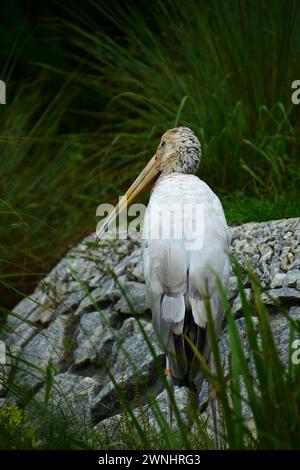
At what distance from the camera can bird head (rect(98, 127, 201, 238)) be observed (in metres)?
6.09

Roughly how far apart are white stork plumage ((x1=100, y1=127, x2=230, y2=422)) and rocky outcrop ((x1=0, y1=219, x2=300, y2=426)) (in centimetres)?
31

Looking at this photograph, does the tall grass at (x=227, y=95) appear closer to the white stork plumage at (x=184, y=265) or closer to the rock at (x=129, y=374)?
the rock at (x=129, y=374)

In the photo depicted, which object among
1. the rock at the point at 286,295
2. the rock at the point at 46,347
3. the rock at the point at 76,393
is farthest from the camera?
the rock at the point at 46,347

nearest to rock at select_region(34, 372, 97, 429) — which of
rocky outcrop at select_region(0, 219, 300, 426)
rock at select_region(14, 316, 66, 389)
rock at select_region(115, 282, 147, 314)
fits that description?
rocky outcrop at select_region(0, 219, 300, 426)

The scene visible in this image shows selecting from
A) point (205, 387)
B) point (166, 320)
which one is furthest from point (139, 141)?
point (166, 320)

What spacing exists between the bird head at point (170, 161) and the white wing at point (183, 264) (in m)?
0.77

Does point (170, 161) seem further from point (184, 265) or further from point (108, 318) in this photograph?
point (184, 265)

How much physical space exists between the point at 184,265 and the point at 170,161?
126cm

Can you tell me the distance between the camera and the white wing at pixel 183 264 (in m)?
5.02

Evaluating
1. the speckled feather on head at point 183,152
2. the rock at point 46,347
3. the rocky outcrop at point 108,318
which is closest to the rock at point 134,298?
the rocky outcrop at point 108,318

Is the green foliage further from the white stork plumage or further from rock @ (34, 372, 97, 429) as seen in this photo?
rock @ (34, 372, 97, 429)

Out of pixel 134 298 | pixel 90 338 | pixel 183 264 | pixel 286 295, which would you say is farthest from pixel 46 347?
pixel 183 264

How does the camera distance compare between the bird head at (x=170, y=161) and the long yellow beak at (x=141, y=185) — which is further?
the long yellow beak at (x=141, y=185)

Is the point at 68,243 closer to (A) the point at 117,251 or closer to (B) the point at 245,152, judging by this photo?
(A) the point at 117,251
